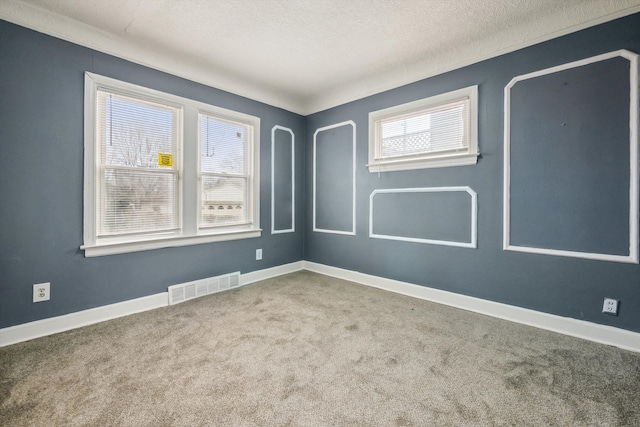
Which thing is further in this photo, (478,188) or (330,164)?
(330,164)

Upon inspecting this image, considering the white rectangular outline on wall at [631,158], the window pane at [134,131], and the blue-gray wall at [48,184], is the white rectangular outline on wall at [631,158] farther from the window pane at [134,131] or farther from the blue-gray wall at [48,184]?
the blue-gray wall at [48,184]

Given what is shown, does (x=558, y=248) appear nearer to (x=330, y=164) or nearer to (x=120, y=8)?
(x=330, y=164)

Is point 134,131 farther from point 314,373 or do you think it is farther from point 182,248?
point 314,373

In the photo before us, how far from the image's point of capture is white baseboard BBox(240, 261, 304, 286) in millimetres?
3525

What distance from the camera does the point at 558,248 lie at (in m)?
2.28

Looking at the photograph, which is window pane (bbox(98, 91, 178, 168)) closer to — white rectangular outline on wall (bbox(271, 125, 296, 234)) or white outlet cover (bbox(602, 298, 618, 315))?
white rectangular outline on wall (bbox(271, 125, 296, 234))

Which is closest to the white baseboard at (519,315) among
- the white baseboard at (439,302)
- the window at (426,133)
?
the white baseboard at (439,302)

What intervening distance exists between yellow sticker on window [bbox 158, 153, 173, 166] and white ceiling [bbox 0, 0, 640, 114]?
86cm

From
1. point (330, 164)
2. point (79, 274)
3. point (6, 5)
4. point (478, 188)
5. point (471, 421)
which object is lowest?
point (471, 421)

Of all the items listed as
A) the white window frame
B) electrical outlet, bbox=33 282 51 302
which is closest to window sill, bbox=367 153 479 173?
the white window frame

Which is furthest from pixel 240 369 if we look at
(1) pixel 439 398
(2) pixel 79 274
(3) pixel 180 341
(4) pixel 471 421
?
(2) pixel 79 274

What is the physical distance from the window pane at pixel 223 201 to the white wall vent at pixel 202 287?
2.08 feet

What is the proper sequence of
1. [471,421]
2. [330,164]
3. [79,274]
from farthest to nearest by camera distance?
[330,164], [79,274], [471,421]

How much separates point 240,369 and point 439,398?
1160mm
